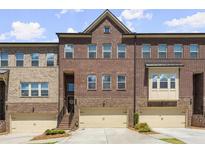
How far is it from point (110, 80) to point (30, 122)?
9404 millimetres

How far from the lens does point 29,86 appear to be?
125ft

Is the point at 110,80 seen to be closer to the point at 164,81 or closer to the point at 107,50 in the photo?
the point at 107,50

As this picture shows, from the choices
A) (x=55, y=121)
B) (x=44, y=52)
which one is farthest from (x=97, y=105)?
(x=44, y=52)

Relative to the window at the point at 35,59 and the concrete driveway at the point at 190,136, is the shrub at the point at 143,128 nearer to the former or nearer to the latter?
the concrete driveway at the point at 190,136

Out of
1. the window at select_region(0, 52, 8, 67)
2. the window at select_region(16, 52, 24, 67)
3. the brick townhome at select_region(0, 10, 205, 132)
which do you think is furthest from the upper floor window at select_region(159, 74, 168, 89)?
the window at select_region(0, 52, 8, 67)

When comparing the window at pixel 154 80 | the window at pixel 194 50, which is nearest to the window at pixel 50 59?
the window at pixel 154 80

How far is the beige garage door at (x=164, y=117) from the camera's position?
126 ft

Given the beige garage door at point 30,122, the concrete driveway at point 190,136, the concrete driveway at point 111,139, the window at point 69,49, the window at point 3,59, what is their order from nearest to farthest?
the concrete driveway at point 111,139, the concrete driveway at point 190,136, the window at point 69,49, the beige garage door at point 30,122, the window at point 3,59

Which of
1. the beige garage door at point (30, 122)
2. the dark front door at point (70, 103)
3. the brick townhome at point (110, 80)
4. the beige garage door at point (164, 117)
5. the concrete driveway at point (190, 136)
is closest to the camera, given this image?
the concrete driveway at point (190, 136)

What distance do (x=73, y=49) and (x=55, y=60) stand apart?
2.34 metres

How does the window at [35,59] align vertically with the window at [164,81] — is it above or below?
above

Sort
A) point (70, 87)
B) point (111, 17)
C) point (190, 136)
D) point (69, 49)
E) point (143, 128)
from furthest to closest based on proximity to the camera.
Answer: point (70, 87) → point (111, 17) → point (69, 49) → point (143, 128) → point (190, 136)

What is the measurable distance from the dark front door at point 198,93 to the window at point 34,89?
15688 mm

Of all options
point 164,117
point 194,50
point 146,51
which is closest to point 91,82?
point 146,51
